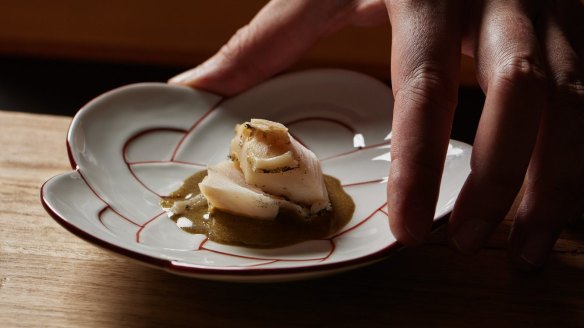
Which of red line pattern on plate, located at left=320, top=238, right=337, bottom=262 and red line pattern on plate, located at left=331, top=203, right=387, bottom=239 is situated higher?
red line pattern on plate, located at left=320, top=238, right=337, bottom=262

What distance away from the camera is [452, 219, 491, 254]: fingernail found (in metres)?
1.41

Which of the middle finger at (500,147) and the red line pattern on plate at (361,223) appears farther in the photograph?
the red line pattern on plate at (361,223)

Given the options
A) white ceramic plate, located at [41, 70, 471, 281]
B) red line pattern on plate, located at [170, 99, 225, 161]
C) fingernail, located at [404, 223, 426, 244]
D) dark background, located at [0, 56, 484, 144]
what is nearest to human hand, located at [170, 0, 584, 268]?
fingernail, located at [404, 223, 426, 244]

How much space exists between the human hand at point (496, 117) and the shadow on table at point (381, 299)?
0.28 ft

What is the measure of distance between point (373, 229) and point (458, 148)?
14.4 inches

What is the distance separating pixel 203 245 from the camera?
1.51m

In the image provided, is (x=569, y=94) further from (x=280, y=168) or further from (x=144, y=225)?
(x=144, y=225)

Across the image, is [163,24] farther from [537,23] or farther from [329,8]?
[537,23]

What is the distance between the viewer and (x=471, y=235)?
141 cm

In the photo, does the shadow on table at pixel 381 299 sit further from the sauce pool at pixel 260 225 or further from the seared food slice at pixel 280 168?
the seared food slice at pixel 280 168

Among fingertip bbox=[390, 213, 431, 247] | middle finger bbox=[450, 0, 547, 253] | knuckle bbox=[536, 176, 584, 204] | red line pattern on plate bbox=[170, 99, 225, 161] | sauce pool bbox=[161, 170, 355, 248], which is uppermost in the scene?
middle finger bbox=[450, 0, 547, 253]

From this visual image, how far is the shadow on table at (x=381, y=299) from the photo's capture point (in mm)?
1360

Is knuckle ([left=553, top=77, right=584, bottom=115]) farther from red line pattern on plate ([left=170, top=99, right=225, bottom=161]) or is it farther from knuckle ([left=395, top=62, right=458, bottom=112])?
red line pattern on plate ([left=170, top=99, right=225, bottom=161])

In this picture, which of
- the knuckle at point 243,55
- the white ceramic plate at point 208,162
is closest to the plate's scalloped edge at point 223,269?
the white ceramic plate at point 208,162
